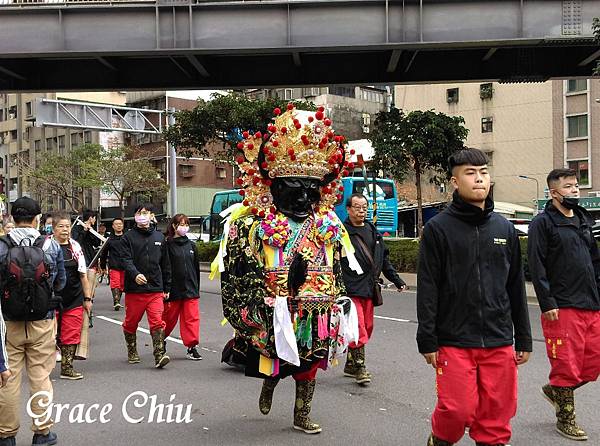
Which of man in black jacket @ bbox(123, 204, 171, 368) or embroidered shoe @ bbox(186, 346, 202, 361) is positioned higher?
man in black jacket @ bbox(123, 204, 171, 368)

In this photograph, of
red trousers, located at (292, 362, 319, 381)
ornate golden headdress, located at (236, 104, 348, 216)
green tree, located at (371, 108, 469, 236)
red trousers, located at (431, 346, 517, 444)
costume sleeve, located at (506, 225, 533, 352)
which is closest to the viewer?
red trousers, located at (431, 346, 517, 444)

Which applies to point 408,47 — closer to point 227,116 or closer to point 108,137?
point 227,116

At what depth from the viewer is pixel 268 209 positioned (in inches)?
236

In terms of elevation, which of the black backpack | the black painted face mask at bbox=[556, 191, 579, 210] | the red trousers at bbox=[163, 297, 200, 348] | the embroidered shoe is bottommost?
the embroidered shoe

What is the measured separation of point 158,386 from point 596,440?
4.36 meters

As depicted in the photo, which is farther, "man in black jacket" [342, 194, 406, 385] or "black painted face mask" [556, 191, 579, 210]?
"man in black jacket" [342, 194, 406, 385]

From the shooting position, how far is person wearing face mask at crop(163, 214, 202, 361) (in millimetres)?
9305

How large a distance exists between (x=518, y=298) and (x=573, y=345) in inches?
51.2

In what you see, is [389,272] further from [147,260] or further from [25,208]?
[25,208]

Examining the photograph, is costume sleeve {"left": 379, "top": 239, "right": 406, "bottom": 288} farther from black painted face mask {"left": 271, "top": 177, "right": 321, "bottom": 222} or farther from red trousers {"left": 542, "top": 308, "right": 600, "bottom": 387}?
red trousers {"left": 542, "top": 308, "right": 600, "bottom": 387}

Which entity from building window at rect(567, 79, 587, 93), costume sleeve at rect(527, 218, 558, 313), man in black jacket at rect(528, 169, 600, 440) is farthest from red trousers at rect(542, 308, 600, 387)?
building window at rect(567, 79, 587, 93)

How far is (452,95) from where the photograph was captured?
54.3 m

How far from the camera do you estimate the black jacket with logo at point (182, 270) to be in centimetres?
931

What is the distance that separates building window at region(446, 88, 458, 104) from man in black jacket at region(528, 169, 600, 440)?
163 feet
